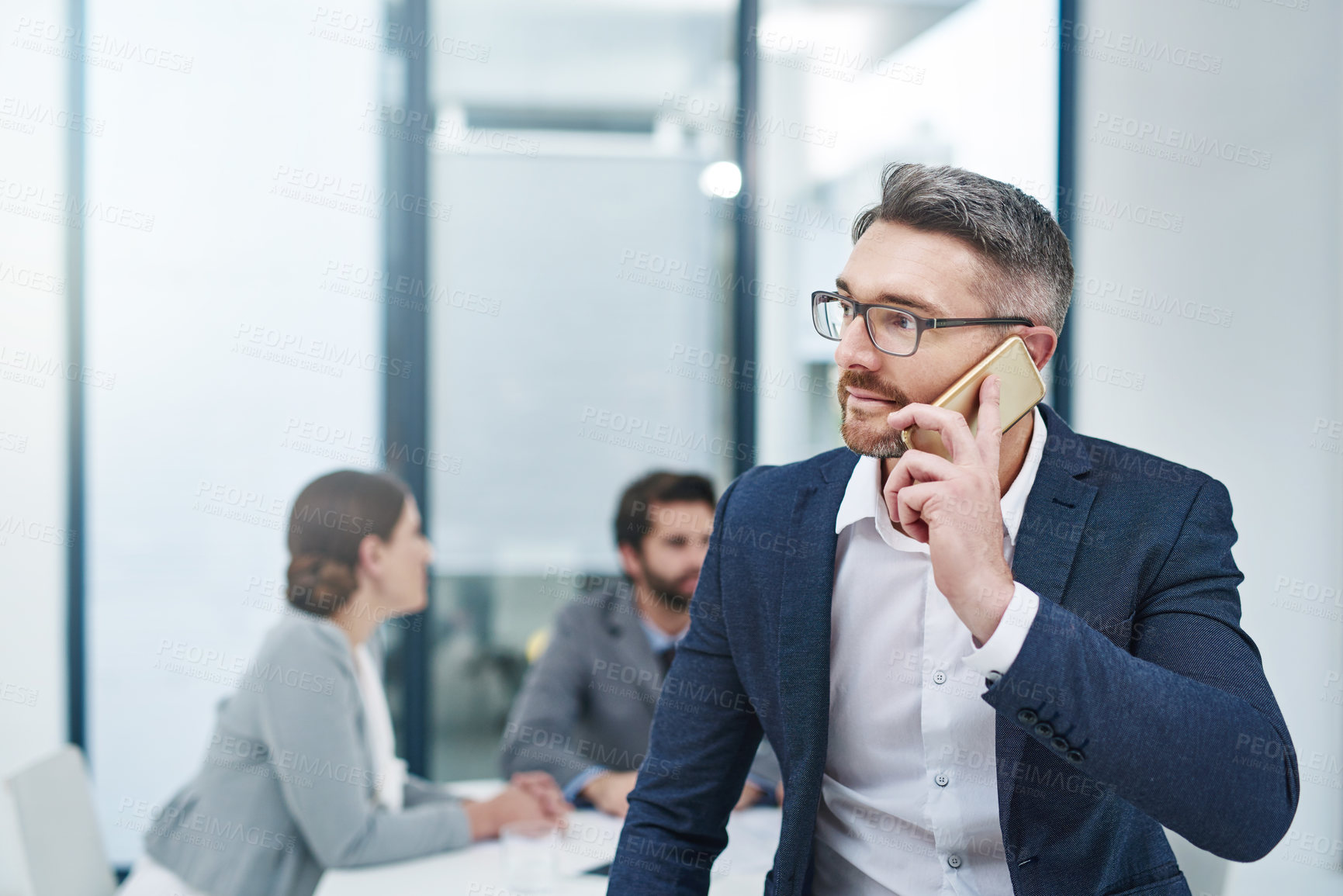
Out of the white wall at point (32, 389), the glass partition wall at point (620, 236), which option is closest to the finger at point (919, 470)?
the glass partition wall at point (620, 236)

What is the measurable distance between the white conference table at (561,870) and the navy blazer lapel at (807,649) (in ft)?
2.21

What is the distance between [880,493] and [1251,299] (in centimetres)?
185

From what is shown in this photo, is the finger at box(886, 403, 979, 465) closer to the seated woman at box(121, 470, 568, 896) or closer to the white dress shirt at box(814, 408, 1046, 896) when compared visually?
the white dress shirt at box(814, 408, 1046, 896)

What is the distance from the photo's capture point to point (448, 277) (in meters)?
3.94

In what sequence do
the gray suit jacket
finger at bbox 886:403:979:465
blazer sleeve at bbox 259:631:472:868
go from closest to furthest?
1. finger at bbox 886:403:979:465
2. blazer sleeve at bbox 259:631:472:868
3. the gray suit jacket

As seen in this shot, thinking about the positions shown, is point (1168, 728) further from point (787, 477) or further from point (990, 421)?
point (787, 477)

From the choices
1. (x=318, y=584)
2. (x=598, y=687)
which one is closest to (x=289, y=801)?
(x=318, y=584)

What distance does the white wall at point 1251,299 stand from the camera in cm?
239

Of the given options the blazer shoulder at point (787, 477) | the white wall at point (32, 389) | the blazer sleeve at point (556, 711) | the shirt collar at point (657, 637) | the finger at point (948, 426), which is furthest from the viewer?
the white wall at point (32, 389)

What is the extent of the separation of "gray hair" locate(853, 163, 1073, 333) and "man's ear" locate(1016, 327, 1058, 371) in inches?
0.7

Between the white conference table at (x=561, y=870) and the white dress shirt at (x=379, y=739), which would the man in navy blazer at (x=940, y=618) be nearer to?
the white conference table at (x=561, y=870)

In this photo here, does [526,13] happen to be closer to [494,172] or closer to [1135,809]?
[494,172]

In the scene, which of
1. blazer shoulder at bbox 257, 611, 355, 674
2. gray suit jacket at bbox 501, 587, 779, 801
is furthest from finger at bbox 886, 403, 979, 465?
gray suit jacket at bbox 501, 587, 779, 801

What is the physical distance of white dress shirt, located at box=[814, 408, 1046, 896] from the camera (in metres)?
1.34
